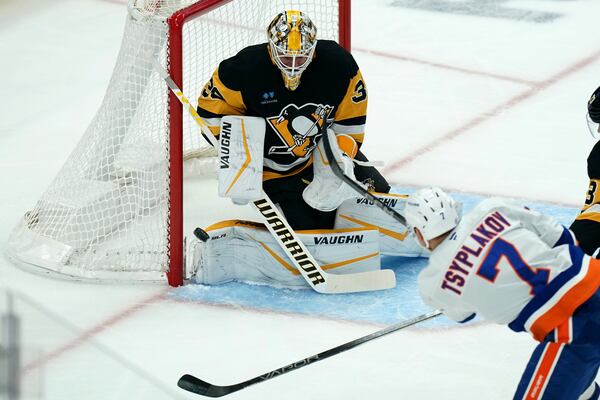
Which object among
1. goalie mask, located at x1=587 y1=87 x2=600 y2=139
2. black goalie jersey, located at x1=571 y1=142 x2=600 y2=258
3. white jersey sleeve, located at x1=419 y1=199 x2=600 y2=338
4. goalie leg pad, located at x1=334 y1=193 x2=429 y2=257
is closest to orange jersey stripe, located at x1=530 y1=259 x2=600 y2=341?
white jersey sleeve, located at x1=419 y1=199 x2=600 y2=338

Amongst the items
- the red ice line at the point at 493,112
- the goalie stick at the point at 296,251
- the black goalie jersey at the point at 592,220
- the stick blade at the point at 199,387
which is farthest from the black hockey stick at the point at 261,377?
the red ice line at the point at 493,112

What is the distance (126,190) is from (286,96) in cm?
66

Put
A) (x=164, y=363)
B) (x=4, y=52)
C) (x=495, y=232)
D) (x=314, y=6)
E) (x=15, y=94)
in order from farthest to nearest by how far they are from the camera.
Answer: (x=4, y=52), (x=15, y=94), (x=314, y=6), (x=164, y=363), (x=495, y=232)

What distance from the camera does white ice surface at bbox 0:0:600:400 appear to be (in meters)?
3.53

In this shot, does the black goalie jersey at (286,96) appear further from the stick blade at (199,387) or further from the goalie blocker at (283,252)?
the stick blade at (199,387)

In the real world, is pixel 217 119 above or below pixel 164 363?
above

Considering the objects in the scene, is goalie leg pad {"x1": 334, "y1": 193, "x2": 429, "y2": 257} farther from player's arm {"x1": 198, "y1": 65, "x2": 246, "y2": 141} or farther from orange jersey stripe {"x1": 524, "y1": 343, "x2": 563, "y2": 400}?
orange jersey stripe {"x1": 524, "y1": 343, "x2": 563, "y2": 400}

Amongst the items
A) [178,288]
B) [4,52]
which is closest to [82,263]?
[178,288]

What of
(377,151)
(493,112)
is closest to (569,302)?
(377,151)

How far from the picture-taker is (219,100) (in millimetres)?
3930

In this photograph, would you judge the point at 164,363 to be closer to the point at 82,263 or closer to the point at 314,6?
the point at 82,263

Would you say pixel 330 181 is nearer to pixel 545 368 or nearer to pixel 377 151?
pixel 377 151

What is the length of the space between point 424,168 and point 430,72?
3.65ft

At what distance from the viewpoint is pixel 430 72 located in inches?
234
